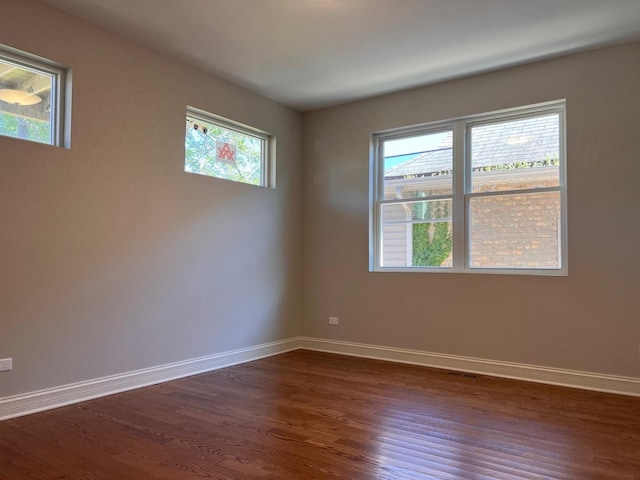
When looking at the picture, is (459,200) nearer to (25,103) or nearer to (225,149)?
(225,149)

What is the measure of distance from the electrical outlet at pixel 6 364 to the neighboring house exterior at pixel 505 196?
3686 mm

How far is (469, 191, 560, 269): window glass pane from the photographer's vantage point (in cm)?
426

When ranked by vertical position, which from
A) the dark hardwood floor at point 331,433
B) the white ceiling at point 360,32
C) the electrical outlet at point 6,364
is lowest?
the dark hardwood floor at point 331,433

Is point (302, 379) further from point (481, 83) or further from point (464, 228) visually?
point (481, 83)

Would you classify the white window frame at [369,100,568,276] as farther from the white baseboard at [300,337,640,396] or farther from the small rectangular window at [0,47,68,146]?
the small rectangular window at [0,47,68,146]

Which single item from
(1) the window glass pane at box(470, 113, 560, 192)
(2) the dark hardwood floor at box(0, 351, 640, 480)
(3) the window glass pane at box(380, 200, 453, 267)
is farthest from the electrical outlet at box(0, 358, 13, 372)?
(1) the window glass pane at box(470, 113, 560, 192)

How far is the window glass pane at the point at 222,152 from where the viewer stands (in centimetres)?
453

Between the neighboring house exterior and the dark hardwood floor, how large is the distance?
1259mm

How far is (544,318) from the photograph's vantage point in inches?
165

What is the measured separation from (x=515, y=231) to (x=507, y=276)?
442 millimetres

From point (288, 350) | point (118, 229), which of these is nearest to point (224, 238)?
point (118, 229)

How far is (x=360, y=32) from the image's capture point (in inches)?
147

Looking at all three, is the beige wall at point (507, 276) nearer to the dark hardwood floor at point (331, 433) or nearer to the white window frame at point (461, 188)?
the white window frame at point (461, 188)

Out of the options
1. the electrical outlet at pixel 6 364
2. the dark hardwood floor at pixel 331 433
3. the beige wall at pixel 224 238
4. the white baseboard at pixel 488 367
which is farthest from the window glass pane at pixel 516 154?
the electrical outlet at pixel 6 364
